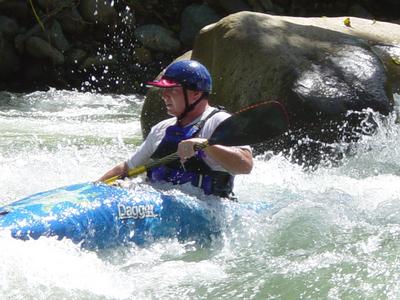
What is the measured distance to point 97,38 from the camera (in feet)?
39.0

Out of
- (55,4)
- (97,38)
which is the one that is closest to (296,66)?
(97,38)

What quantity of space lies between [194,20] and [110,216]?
8.49m

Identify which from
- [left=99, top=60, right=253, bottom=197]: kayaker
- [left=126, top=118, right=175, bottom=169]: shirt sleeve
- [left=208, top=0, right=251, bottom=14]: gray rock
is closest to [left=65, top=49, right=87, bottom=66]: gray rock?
[left=208, top=0, right=251, bottom=14]: gray rock

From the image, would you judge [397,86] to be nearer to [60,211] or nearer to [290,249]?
[290,249]

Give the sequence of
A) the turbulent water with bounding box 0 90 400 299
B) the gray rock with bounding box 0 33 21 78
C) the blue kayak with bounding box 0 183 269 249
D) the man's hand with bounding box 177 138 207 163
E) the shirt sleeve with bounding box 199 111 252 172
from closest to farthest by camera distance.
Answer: the turbulent water with bounding box 0 90 400 299
the blue kayak with bounding box 0 183 269 249
the man's hand with bounding box 177 138 207 163
the shirt sleeve with bounding box 199 111 252 172
the gray rock with bounding box 0 33 21 78

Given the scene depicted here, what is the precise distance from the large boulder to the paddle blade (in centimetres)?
208

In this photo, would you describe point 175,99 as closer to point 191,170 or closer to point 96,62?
point 191,170

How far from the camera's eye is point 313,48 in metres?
6.79

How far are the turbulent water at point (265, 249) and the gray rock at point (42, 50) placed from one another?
4922 millimetres

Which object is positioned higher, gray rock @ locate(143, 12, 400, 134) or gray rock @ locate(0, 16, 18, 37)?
gray rock @ locate(143, 12, 400, 134)

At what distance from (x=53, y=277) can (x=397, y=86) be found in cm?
448

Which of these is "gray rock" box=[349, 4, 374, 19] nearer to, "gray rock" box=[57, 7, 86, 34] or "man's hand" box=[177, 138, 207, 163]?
"gray rock" box=[57, 7, 86, 34]

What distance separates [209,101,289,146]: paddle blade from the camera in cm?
398

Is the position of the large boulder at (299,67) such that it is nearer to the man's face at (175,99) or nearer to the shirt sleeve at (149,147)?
the shirt sleeve at (149,147)
